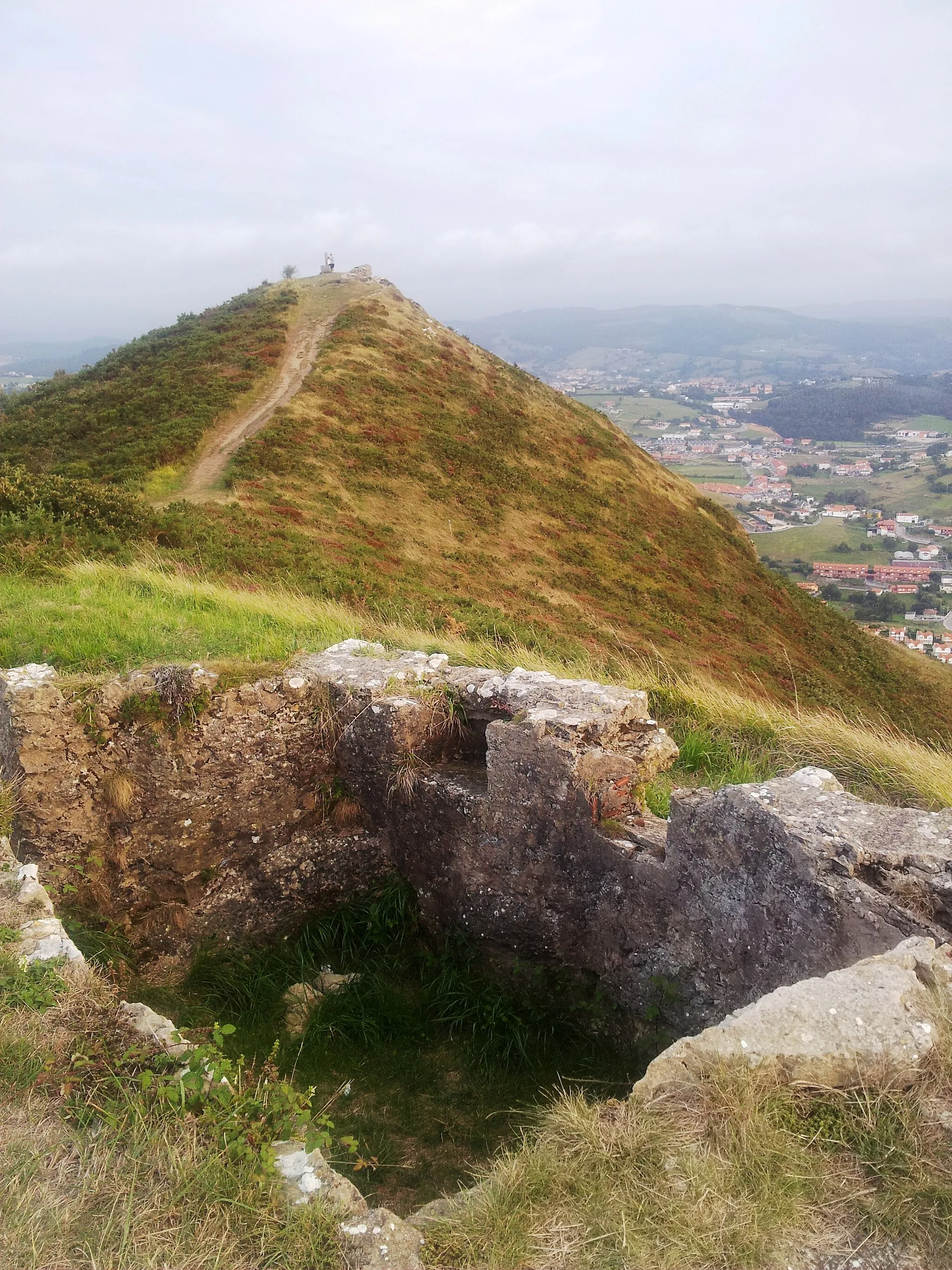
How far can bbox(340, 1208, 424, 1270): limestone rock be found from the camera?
257cm

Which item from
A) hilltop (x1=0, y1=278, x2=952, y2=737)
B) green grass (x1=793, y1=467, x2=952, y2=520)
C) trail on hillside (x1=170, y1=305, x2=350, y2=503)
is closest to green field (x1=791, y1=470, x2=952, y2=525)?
green grass (x1=793, y1=467, x2=952, y2=520)

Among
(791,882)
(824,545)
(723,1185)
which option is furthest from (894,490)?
(723,1185)

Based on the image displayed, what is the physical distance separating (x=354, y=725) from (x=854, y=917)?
4172 millimetres

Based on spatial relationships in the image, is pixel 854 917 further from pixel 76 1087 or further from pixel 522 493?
pixel 522 493

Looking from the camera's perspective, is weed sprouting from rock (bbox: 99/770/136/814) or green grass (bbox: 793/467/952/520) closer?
weed sprouting from rock (bbox: 99/770/136/814)

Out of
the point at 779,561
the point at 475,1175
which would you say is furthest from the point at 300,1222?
the point at 779,561

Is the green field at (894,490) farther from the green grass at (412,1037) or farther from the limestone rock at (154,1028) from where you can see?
the limestone rock at (154,1028)

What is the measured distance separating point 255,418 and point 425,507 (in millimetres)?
7161

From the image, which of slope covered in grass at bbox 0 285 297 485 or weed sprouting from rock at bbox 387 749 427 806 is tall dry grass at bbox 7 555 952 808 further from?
slope covered in grass at bbox 0 285 297 485

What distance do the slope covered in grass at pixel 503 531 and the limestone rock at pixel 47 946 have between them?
9.54 metres

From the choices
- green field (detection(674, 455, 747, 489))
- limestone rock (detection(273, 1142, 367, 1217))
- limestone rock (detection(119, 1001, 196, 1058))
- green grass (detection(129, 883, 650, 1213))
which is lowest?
green grass (detection(129, 883, 650, 1213))

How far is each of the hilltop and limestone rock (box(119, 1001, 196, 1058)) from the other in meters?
8.62

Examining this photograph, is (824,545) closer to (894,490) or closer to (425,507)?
(894,490)

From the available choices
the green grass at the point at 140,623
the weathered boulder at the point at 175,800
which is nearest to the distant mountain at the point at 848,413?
the green grass at the point at 140,623
